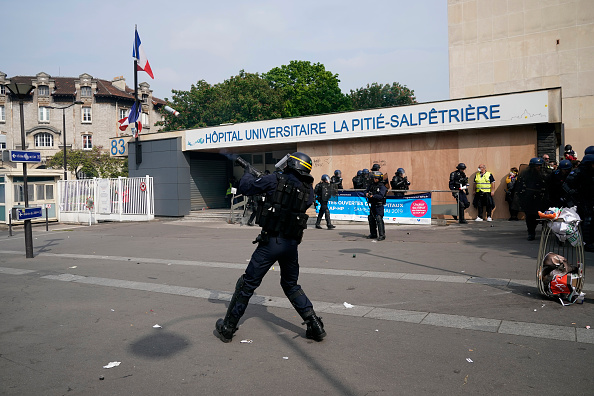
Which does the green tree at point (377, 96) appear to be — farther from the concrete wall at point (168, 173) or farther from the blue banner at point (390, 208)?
the blue banner at point (390, 208)

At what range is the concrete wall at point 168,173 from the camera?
74.9 ft

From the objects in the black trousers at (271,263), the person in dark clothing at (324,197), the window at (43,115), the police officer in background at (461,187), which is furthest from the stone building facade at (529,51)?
the window at (43,115)

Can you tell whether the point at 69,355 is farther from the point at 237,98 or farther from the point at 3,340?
the point at 237,98

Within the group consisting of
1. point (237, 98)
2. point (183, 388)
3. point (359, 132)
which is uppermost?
point (237, 98)

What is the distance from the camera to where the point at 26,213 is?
1090 centimetres

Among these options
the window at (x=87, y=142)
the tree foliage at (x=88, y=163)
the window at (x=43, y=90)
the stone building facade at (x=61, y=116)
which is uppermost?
the window at (x=43, y=90)

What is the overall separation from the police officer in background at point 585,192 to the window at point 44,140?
61.4 meters

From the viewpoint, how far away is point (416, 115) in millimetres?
17375

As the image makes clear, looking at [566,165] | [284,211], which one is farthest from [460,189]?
[284,211]

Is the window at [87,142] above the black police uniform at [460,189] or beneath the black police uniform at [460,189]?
above

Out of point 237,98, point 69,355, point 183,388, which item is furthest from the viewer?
point 237,98

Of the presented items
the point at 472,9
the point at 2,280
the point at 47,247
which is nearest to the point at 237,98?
the point at 472,9

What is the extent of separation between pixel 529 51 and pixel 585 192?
25.5 metres

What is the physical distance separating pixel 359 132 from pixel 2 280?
13465 millimetres
